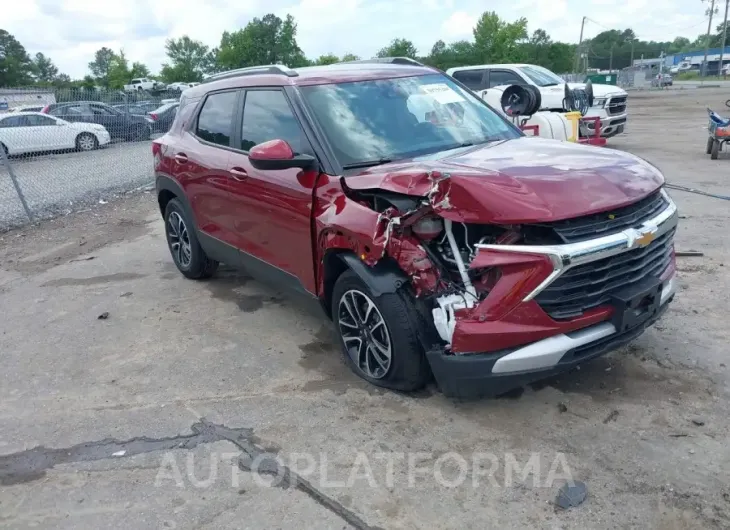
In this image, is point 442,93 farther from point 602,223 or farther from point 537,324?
point 537,324

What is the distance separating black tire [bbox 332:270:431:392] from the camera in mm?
3367

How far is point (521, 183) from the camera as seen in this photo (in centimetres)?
312

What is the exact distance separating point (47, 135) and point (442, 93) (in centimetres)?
1163

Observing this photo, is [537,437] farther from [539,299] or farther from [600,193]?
[600,193]

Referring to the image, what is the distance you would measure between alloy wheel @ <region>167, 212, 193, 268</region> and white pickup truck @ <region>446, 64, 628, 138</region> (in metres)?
9.20

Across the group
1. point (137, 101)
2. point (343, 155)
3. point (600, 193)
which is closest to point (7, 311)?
point (343, 155)

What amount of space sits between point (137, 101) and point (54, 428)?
13.0 metres

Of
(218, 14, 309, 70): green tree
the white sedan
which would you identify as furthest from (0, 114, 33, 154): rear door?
(218, 14, 309, 70): green tree

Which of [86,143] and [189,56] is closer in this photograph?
[86,143]

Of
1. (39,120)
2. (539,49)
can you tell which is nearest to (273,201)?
(39,120)

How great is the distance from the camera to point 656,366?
3.90m

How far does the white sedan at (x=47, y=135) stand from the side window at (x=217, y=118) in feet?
26.7

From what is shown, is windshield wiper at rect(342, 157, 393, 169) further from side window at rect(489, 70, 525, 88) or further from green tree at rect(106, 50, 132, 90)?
green tree at rect(106, 50, 132, 90)

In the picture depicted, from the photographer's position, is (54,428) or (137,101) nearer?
(54,428)
